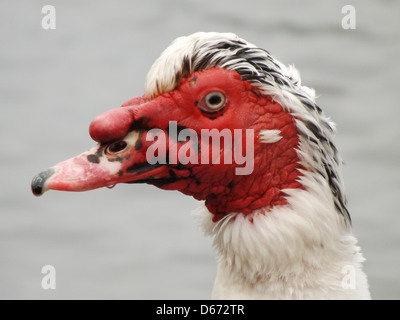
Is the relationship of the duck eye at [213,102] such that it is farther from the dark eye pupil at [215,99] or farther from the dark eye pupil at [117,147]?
the dark eye pupil at [117,147]

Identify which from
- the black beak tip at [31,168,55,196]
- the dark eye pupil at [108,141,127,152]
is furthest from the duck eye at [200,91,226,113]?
the black beak tip at [31,168,55,196]

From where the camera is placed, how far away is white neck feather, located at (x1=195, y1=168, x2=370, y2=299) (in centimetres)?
338

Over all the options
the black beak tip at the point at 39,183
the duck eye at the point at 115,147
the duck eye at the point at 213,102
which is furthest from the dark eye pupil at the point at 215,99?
the black beak tip at the point at 39,183

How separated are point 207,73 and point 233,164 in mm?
391

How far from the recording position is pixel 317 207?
3.38 m

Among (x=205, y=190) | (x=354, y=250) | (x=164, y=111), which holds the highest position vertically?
(x=164, y=111)

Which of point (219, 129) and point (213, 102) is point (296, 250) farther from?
point (213, 102)

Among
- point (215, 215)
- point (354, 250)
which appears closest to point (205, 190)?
point (215, 215)

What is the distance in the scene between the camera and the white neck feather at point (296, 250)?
11.1 ft

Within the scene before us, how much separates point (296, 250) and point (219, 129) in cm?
59

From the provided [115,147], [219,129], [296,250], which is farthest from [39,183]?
[296,250]

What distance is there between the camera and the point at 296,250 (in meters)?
3.38

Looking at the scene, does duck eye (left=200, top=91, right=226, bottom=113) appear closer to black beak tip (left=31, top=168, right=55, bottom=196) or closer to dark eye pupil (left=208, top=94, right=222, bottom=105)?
dark eye pupil (left=208, top=94, right=222, bottom=105)
